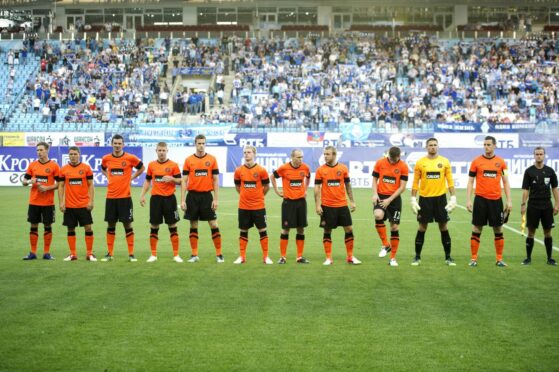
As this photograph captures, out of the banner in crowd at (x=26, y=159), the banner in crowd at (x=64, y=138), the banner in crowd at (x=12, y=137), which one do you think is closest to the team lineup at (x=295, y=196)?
the banner in crowd at (x=26, y=159)

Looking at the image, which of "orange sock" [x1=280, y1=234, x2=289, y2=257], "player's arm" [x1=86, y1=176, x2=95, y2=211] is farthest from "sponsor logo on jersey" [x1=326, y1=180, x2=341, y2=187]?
"player's arm" [x1=86, y1=176, x2=95, y2=211]

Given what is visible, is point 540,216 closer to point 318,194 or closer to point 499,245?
point 499,245

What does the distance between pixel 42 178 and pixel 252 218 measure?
388 centimetres

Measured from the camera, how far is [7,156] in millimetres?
35531

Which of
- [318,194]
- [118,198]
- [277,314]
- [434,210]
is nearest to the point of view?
[277,314]

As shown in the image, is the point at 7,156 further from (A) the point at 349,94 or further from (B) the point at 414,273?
(B) the point at 414,273

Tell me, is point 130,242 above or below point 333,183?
below

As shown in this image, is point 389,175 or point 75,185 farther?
point 389,175

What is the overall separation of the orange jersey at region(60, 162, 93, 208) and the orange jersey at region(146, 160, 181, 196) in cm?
115

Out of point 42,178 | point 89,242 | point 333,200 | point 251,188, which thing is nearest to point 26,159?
point 42,178

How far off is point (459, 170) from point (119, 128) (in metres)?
19.0

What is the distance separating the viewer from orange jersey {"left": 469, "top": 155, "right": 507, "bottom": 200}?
12703 mm

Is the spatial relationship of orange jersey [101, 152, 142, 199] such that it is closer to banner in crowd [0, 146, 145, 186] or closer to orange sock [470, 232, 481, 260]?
orange sock [470, 232, 481, 260]

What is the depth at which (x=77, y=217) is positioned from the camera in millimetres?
13258
